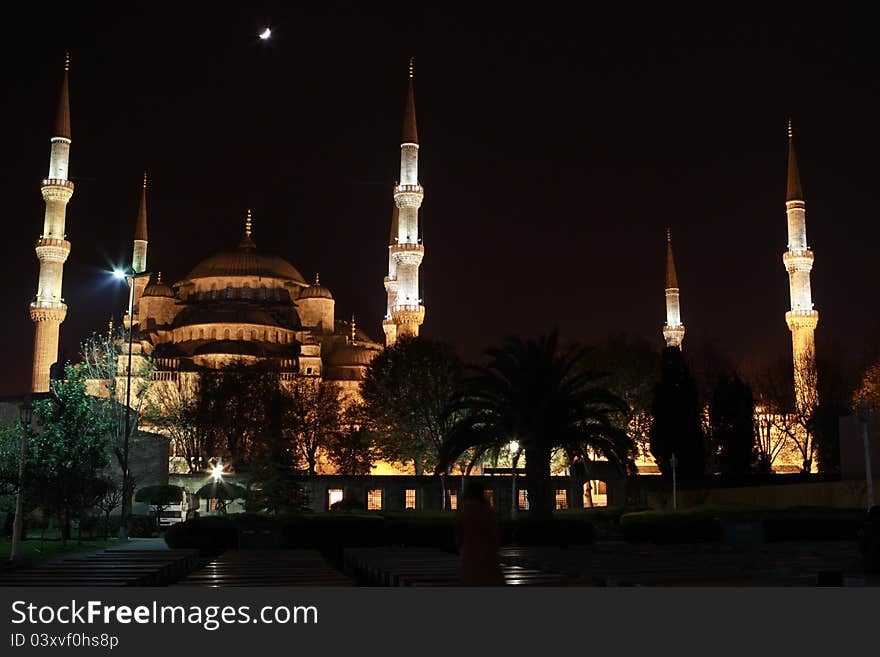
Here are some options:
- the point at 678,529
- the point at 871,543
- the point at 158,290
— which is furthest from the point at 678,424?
the point at 158,290

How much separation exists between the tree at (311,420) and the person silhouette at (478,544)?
1612 inches

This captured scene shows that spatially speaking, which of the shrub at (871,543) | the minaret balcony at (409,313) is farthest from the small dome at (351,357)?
the shrub at (871,543)

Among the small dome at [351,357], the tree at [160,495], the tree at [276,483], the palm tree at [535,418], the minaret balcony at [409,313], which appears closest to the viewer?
the palm tree at [535,418]

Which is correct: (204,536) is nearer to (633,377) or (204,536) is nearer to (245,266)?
(633,377)

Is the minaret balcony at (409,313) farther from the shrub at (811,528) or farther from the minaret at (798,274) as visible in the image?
the shrub at (811,528)

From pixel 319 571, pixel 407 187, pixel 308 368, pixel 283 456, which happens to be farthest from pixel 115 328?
pixel 319 571

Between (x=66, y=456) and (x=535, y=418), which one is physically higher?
(x=535, y=418)

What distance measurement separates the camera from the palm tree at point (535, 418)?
Answer: 26250mm

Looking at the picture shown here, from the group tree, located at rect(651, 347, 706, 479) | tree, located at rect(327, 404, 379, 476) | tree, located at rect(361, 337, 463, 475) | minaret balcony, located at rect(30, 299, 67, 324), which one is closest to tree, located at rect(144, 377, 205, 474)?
tree, located at rect(327, 404, 379, 476)

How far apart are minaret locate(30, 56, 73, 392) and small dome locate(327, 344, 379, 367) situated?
703 inches

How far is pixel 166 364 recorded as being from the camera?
64.8 m

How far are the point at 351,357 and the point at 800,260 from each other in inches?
1097

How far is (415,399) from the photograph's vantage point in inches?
1766

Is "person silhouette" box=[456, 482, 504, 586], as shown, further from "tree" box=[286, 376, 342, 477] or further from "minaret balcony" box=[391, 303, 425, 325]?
"minaret balcony" box=[391, 303, 425, 325]
